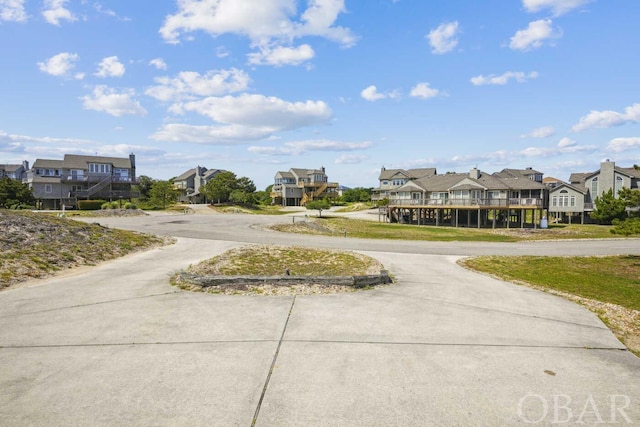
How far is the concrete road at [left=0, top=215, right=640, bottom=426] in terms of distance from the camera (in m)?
5.41

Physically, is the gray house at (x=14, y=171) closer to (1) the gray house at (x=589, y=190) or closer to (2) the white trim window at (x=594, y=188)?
(1) the gray house at (x=589, y=190)

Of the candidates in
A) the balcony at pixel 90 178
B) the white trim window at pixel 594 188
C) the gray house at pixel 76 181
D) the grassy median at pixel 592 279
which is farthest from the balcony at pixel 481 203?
the gray house at pixel 76 181

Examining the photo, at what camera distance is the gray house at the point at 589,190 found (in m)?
57.4

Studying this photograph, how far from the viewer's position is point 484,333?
8.75 metres

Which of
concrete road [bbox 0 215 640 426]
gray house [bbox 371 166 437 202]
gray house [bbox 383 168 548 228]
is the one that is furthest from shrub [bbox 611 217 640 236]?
gray house [bbox 371 166 437 202]

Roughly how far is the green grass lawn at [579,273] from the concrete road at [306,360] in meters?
4.80

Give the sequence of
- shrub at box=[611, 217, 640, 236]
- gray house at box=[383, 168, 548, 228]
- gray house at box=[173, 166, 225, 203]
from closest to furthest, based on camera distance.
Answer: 1. shrub at box=[611, 217, 640, 236]
2. gray house at box=[383, 168, 548, 228]
3. gray house at box=[173, 166, 225, 203]

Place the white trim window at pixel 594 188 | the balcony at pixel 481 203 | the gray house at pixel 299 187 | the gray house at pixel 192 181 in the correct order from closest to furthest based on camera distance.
Result: the balcony at pixel 481 203 → the white trim window at pixel 594 188 → the gray house at pixel 192 181 → the gray house at pixel 299 187

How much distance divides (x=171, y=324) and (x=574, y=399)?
8543mm

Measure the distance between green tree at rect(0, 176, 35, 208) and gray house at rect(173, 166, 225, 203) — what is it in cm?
3563

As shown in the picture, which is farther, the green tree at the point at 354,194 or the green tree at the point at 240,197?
the green tree at the point at 354,194

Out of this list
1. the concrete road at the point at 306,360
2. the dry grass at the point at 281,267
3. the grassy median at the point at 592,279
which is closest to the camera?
the concrete road at the point at 306,360

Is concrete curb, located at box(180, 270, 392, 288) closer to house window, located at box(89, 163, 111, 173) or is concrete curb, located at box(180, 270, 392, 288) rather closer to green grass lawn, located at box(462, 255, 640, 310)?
green grass lawn, located at box(462, 255, 640, 310)

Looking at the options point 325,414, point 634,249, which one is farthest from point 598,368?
point 634,249
